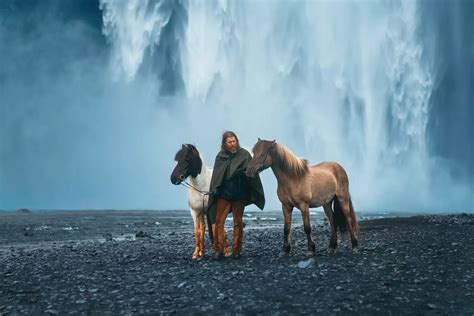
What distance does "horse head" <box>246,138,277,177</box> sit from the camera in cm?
1186

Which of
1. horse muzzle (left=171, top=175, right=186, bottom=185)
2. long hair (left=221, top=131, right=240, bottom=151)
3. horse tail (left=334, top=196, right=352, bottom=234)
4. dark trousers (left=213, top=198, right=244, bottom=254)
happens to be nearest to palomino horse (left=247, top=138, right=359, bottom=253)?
horse tail (left=334, top=196, right=352, bottom=234)

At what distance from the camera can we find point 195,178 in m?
13.2

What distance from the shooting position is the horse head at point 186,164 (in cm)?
1272

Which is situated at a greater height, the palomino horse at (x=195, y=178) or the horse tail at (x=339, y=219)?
the palomino horse at (x=195, y=178)

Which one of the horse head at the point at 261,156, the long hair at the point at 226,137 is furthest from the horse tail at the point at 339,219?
the long hair at the point at 226,137

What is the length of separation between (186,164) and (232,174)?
1440 millimetres

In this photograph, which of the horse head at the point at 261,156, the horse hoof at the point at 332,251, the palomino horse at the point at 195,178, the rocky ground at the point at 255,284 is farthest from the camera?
the horse hoof at the point at 332,251

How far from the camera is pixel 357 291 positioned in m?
8.66

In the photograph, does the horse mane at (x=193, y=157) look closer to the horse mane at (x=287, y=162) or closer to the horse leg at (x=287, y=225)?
the horse mane at (x=287, y=162)

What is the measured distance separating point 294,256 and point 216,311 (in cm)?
595

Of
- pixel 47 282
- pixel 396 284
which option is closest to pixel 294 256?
pixel 396 284

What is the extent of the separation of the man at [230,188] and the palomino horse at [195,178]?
43 cm

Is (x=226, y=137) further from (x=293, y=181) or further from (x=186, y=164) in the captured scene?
(x=293, y=181)

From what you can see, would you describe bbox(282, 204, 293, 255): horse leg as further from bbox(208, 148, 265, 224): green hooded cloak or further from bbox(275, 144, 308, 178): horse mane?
bbox(275, 144, 308, 178): horse mane
